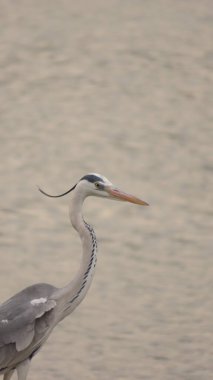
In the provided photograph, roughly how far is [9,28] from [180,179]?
4.18 metres

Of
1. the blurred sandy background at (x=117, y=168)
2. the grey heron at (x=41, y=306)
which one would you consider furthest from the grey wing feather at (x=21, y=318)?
the blurred sandy background at (x=117, y=168)

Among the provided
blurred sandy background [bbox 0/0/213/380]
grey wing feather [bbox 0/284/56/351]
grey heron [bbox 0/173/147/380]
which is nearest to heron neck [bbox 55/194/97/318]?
grey heron [bbox 0/173/147/380]

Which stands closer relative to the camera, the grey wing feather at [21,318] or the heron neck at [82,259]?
the grey wing feather at [21,318]

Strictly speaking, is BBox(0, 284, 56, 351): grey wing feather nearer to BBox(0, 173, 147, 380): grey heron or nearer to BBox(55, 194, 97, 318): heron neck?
BBox(0, 173, 147, 380): grey heron

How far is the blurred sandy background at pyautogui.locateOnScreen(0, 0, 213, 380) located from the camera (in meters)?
12.1

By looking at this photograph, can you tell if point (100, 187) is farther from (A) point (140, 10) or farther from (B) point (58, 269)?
(A) point (140, 10)

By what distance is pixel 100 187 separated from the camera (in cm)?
1059

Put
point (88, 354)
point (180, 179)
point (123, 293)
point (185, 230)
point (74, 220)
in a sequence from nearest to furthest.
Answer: point (74, 220)
point (88, 354)
point (123, 293)
point (185, 230)
point (180, 179)

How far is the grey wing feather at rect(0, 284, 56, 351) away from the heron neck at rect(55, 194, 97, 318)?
186 mm

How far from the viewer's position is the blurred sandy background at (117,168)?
478 inches

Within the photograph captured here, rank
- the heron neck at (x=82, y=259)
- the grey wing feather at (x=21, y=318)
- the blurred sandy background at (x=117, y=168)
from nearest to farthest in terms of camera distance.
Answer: the grey wing feather at (x=21, y=318) < the heron neck at (x=82, y=259) < the blurred sandy background at (x=117, y=168)

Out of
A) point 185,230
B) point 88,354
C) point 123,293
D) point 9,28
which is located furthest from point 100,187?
point 9,28

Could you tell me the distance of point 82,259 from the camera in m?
10.6

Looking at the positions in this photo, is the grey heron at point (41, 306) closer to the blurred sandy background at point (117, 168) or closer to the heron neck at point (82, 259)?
the heron neck at point (82, 259)
